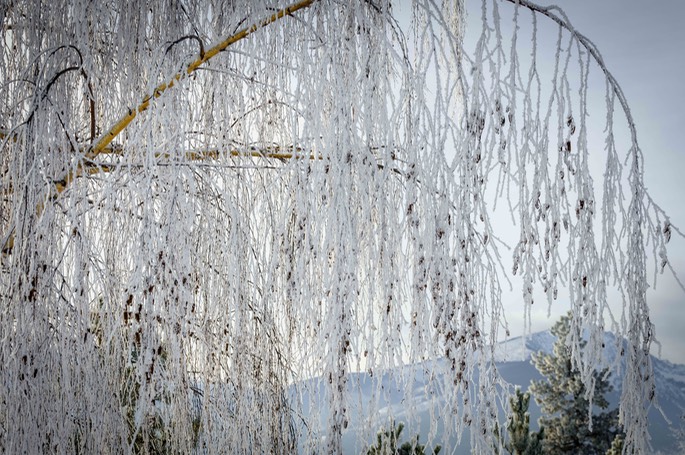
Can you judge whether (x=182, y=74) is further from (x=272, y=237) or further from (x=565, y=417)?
(x=565, y=417)

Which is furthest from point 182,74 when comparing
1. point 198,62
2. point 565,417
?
point 565,417

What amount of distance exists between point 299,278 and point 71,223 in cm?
66

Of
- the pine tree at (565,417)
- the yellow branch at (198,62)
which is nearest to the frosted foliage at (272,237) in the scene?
the yellow branch at (198,62)

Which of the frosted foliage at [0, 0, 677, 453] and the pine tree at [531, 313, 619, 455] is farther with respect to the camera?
the pine tree at [531, 313, 619, 455]

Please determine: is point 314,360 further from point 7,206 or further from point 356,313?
point 7,206

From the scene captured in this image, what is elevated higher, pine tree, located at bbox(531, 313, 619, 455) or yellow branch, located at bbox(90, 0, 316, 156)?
yellow branch, located at bbox(90, 0, 316, 156)

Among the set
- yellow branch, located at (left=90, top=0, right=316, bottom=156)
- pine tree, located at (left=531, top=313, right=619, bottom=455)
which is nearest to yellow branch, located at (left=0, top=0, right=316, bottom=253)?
yellow branch, located at (left=90, top=0, right=316, bottom=156)

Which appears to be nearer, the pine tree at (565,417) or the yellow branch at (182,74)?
the yellow branch at (182,74)

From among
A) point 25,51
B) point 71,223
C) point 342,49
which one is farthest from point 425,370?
point 25,51

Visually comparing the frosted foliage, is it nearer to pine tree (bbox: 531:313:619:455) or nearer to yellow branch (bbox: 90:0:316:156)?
yellow branch (bbox: 90:0:316:156)

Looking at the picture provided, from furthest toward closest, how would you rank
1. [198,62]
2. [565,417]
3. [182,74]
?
[565,417]
[198,62]
[182,74]

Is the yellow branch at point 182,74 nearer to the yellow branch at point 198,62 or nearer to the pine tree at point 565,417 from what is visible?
the yellow branch at point 198,62

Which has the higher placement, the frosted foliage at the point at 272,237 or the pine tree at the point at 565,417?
the frosted foliage at the point at 272,237

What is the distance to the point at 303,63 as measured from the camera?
1.41 metres
